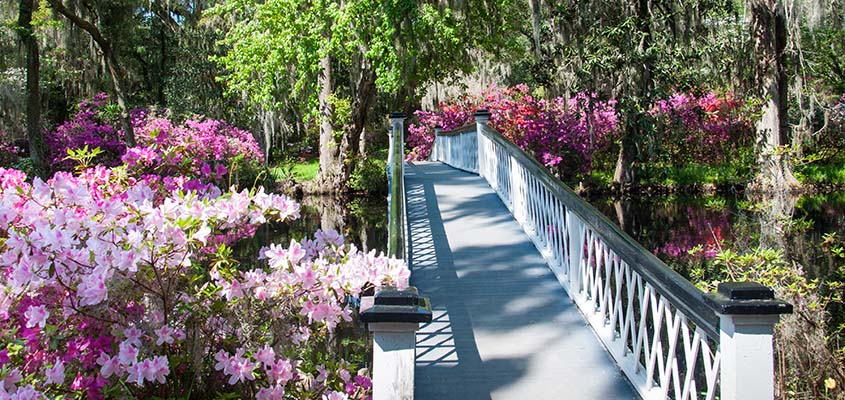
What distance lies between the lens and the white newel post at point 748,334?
276 centimetres

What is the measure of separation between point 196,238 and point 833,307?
296 inches

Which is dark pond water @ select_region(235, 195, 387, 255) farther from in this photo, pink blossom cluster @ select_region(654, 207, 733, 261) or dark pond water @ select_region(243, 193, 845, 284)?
pink blossom cluster @ select_region(654, 207, 733, 261)

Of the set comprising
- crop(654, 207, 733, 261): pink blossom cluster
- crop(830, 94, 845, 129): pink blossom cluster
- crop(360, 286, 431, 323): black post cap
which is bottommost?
crop(654, 207, 733, 261): pink blossom cluster

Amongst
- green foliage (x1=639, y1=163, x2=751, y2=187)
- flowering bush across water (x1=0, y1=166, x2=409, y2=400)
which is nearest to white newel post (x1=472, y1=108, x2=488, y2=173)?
flowering bush across water (x1=0, y1=166, x2=409, y2=400)

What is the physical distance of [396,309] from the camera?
2898 millimetres

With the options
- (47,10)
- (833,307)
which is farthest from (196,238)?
(47,10)

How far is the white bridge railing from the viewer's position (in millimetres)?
2805

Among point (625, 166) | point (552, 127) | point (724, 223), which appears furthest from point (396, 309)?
point (552, 127)

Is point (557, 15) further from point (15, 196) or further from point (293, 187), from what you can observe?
point (15, 196)

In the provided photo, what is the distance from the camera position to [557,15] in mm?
16406

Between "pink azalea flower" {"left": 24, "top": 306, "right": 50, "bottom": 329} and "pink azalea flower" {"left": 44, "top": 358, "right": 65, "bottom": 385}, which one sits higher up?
"pink azalea flower" {"left": 24, "top": 306, "right": 50, "bottom": 329}

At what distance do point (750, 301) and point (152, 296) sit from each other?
2.40 m

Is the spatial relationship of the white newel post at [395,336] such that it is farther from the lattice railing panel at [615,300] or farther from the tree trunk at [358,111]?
the tree trunk at [358,111]

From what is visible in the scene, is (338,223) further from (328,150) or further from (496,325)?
(496,325)
